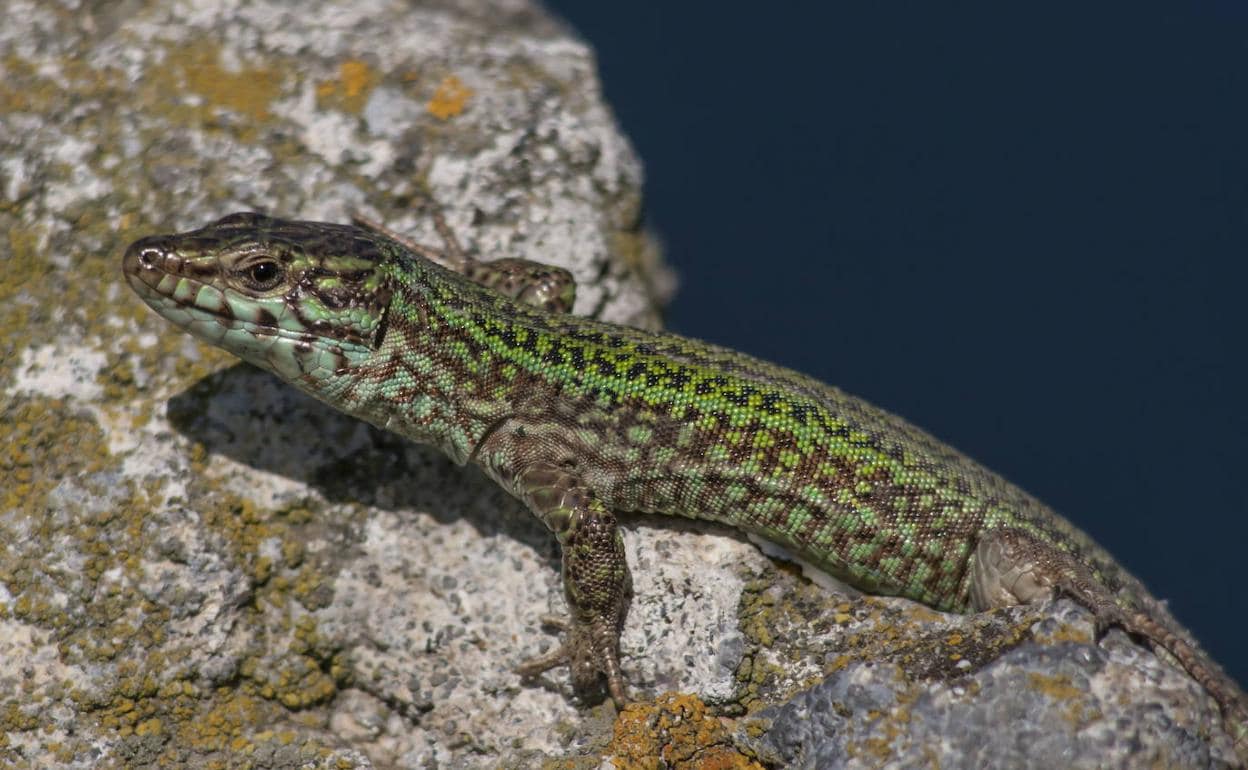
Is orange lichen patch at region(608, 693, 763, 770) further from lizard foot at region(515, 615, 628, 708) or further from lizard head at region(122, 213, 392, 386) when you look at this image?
lizard head at region(122, 213, 392, 386)

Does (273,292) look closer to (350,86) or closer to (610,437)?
(610,437)

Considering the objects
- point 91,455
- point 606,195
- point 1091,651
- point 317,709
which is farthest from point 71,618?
point 1091,651

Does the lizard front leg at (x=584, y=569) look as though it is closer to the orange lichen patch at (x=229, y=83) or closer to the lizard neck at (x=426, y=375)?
the lizard neck at (x=426, y=375)

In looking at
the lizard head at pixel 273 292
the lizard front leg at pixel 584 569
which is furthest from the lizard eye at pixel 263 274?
the lizard front leg at pixel 584 569

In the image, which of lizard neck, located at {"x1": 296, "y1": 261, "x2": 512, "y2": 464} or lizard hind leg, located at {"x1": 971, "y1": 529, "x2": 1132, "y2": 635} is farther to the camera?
lizard neck, located at {"x1": 296, "y1": 261, "x2": 512, "y2": 464}

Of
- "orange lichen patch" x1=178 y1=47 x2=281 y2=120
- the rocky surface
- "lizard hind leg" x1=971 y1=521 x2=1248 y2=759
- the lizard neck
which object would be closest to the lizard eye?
the lizard neck

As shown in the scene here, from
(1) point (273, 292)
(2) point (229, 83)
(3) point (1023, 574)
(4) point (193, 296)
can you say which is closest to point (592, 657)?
(3) point (1023, 574)

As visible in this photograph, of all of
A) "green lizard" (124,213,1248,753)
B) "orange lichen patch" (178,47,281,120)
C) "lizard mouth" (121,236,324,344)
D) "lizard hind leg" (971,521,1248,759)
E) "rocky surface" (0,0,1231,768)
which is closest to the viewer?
"rocky surface" (0,0,1231,768)
